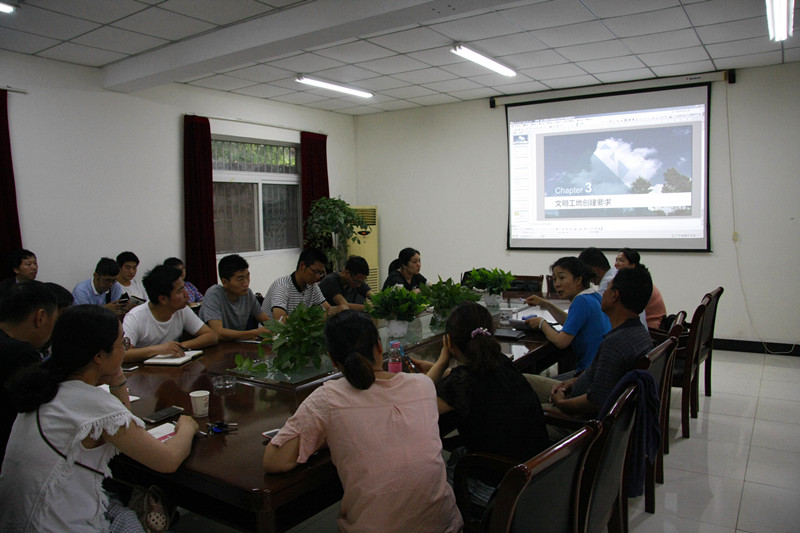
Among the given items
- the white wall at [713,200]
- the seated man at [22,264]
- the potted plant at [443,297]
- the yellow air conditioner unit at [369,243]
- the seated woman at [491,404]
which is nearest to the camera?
the seated woman at [491,404]

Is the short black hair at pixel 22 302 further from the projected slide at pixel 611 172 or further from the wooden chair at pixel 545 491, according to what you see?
the projected slide at pixel 611 172

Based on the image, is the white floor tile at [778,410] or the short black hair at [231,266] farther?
the white floor tile at [778,410]

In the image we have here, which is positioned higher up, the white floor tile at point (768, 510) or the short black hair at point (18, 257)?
the short black hair at point (18, 257)

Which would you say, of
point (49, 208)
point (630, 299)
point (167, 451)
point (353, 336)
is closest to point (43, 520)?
point (167, 451)

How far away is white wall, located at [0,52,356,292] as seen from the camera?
496cm

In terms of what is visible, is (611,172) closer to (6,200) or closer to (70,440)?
(6,200)

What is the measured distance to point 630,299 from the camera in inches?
98.0

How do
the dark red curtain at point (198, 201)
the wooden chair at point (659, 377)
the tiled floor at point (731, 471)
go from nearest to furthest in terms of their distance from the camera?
the wooden chair at point (659, 377) < the tiled floor at point (731, 471) < the dark red curtain at point (198, 201)

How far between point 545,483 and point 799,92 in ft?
20.1

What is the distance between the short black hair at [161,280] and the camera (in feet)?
10.1

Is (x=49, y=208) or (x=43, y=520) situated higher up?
(x=49, y=208)

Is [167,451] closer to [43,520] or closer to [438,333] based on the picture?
[43,520]

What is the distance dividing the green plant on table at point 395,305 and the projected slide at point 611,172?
4226 millimetres

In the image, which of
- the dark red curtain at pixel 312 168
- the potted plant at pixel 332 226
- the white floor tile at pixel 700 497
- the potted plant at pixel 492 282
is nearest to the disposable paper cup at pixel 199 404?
the white floor tile at pixel 700 497
